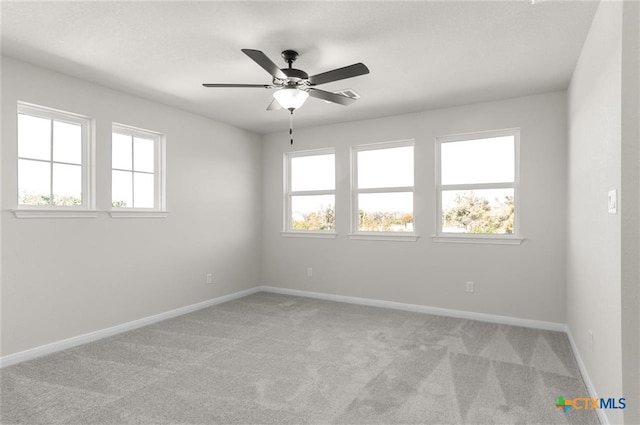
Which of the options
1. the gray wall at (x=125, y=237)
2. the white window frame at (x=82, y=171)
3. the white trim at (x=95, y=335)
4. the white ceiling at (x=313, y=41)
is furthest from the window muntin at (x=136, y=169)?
the white trim at (x=95, y=335)

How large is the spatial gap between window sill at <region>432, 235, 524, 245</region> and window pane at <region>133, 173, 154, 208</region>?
3497 mm

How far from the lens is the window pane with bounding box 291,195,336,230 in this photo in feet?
18.0

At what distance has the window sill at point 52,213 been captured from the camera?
3.10 m

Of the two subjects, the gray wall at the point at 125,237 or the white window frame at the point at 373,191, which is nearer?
the gray wall at the point at 125,237

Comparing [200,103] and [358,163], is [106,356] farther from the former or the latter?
[358,163]

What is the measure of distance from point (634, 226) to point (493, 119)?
275 centimetres

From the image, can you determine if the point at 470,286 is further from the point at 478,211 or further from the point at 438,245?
the point at 478,211

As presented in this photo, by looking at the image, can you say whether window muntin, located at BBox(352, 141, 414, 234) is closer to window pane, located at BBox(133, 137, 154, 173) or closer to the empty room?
the empty room

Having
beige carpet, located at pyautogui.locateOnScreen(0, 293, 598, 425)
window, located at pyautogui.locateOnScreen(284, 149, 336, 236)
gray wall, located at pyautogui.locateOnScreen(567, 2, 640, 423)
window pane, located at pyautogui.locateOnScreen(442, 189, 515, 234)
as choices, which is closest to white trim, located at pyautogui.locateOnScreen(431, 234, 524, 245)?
window pane, located at pyautogui.locateOnScreen(442, 189, 515, 234)

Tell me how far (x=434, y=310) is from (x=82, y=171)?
422 centimetres

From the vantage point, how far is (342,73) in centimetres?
251

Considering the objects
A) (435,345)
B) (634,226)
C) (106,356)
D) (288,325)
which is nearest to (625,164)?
(634,226)

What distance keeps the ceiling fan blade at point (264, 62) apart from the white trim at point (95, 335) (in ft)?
10.1

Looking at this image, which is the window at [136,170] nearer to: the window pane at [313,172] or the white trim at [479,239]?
the window pane at [313,172]
